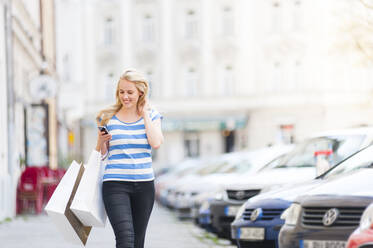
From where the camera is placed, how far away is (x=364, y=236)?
5965 mm

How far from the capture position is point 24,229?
1528 cm

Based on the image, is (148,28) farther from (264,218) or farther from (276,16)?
(264,218)

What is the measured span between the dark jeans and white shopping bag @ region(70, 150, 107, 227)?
78 millimetres

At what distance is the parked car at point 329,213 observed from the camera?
6.89m

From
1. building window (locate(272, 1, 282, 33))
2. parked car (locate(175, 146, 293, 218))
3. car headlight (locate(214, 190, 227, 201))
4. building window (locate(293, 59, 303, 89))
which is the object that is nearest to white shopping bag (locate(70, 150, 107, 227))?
car headlight (locate(214, 190, 227, 201))

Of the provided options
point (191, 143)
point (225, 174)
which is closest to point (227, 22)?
point (191, 143)

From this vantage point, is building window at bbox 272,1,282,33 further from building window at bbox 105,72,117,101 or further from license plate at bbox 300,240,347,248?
license plate at bbox 300,240,347,248

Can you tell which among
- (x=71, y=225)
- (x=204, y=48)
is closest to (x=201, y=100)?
(x=204, y=48)

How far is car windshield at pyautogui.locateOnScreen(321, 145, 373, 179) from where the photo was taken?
845 cm

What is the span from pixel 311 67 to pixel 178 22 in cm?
817

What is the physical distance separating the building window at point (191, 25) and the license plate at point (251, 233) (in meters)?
40.6

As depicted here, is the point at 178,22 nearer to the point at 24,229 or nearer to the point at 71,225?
the point at 24,229

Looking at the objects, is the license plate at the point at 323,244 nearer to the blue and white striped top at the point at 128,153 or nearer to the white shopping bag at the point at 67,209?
the blue and white striped top at the point at 128,153

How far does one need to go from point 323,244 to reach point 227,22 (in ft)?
143
